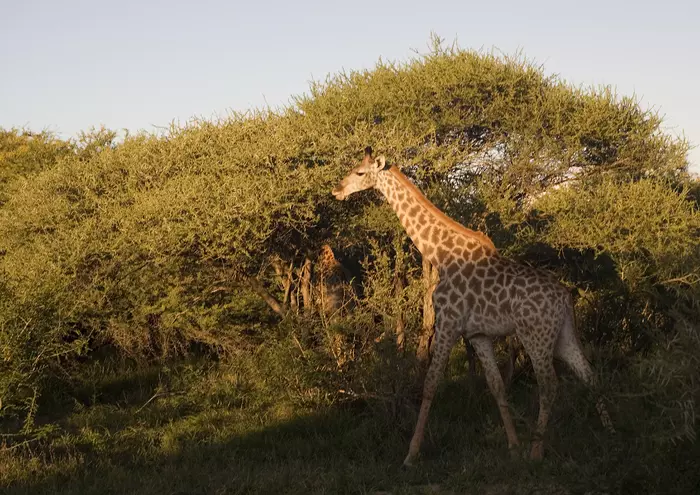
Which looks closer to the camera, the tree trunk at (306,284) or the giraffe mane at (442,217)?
the giraffe mane at (442,217)

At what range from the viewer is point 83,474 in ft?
25.9

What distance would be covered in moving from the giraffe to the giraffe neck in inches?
0.4

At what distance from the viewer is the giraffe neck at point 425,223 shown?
345 inches

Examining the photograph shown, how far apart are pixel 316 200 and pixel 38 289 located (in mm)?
3837

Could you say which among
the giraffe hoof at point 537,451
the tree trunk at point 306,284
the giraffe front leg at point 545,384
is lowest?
the giraffe hoof at point 537,451

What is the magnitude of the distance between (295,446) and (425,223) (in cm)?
279

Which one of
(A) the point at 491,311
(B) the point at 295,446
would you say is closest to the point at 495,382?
(A) the point at 491,311

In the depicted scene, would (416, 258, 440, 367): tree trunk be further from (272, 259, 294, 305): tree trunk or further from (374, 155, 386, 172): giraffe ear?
(272, 259, 294, 305): tree trunk

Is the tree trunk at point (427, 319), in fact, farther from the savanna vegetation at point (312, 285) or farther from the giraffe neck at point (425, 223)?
the giraffe neck at point (425, 223)

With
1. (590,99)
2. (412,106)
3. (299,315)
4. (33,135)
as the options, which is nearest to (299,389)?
(299,315)

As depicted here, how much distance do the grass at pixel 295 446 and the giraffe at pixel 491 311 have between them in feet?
1.12

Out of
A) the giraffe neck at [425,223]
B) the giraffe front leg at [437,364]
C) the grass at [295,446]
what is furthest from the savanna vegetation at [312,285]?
the giraffe neck at [425,223]

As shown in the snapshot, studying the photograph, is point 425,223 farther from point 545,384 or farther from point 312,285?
point 312,285

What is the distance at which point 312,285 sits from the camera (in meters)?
11.9
